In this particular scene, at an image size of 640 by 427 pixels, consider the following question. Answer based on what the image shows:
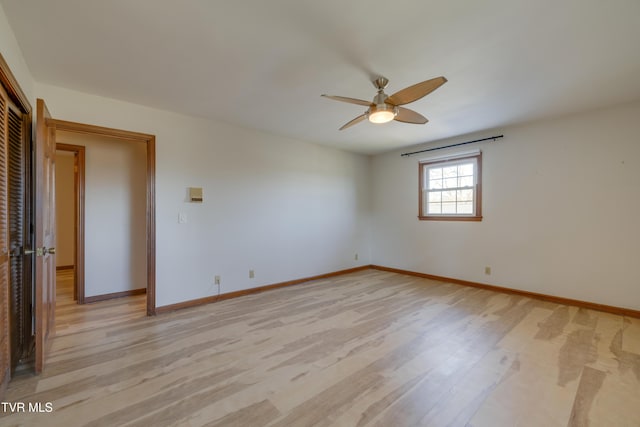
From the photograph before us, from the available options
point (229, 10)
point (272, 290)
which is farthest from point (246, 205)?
point (229, 10)

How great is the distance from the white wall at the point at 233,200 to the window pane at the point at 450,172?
68.8 inches

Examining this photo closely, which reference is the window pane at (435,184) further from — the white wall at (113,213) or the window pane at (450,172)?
the white wall at (113,213)

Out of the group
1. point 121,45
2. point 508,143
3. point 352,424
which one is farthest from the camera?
point 508,143

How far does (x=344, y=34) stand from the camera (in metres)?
1.89

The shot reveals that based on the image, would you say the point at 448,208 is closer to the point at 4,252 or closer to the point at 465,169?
the point at 465,169

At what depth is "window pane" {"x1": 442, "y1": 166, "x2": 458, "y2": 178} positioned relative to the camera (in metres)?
4.57

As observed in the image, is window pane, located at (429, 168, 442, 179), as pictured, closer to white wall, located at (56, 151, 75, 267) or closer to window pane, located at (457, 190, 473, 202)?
window pane, located at (457, 190, 473, 202)

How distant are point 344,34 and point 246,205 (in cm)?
269

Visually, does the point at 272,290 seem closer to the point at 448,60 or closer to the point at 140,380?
the point at 140,380

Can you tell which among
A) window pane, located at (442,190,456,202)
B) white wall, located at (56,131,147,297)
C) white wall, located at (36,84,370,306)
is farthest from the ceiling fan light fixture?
white wall, located at (56,131,147,297)

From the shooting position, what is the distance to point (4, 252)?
5.75 ft

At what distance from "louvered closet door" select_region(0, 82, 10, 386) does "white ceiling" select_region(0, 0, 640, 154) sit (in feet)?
2.17

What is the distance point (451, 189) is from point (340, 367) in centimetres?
359

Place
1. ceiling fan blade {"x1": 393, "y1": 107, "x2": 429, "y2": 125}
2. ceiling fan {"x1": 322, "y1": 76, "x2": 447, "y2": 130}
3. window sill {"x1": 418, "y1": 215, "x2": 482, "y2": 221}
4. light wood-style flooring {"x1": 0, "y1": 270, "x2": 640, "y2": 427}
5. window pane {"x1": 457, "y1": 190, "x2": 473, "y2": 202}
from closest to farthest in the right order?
light wood-style flooring {"x1": 0, "y1": 270, "x2": 640, "y2": 427} → ceiling fan {"x1": 322, "y1": 76, "x2": 447, "y2": 130} → ceiling fan blade {"x1": 393, "y1": 107, "x2": 429, "y2": 125} → window sill {"x1": 418, "y1": 215, "x2": 482, "y2": 221} → window pane {"x1": 457, "y1": 190, "x2": 473, "y2": 202}
